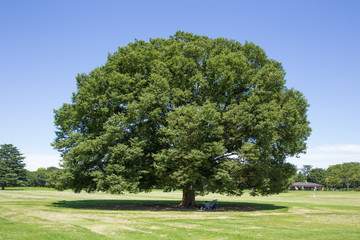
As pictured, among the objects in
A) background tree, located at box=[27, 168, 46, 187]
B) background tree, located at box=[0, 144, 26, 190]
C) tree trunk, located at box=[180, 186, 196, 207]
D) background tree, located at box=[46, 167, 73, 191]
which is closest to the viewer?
background tree, located at box=[46, 167, 73, 191]

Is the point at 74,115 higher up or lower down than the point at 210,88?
lower down

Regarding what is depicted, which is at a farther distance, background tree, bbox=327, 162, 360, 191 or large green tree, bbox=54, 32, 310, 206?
background tree, bbox=327, 162, 360, 191

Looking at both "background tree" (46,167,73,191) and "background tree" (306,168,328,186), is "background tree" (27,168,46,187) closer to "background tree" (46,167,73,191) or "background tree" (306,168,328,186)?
"background tree" (46,167,73,191)

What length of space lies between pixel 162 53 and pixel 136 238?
23802mm

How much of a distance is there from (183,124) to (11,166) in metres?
89.8

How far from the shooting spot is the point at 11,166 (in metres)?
97.4

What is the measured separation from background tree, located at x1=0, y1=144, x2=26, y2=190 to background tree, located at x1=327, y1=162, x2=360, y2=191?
438 ft

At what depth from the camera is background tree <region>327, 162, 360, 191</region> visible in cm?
13925

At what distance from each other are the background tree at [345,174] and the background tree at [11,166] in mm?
133517

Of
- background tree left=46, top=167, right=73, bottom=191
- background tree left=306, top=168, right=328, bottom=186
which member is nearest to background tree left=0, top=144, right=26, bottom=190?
background tree left=46, top=167, right=73, bottom=191

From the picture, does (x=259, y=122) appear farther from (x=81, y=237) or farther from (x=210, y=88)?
(x=81, y=237)

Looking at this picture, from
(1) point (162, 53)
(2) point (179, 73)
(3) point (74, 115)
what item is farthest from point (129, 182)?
(1) point (162, 53)

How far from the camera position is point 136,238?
42.0 feet

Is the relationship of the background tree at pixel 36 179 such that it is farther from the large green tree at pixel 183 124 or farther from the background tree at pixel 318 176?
the background tree at pixel 318 176
